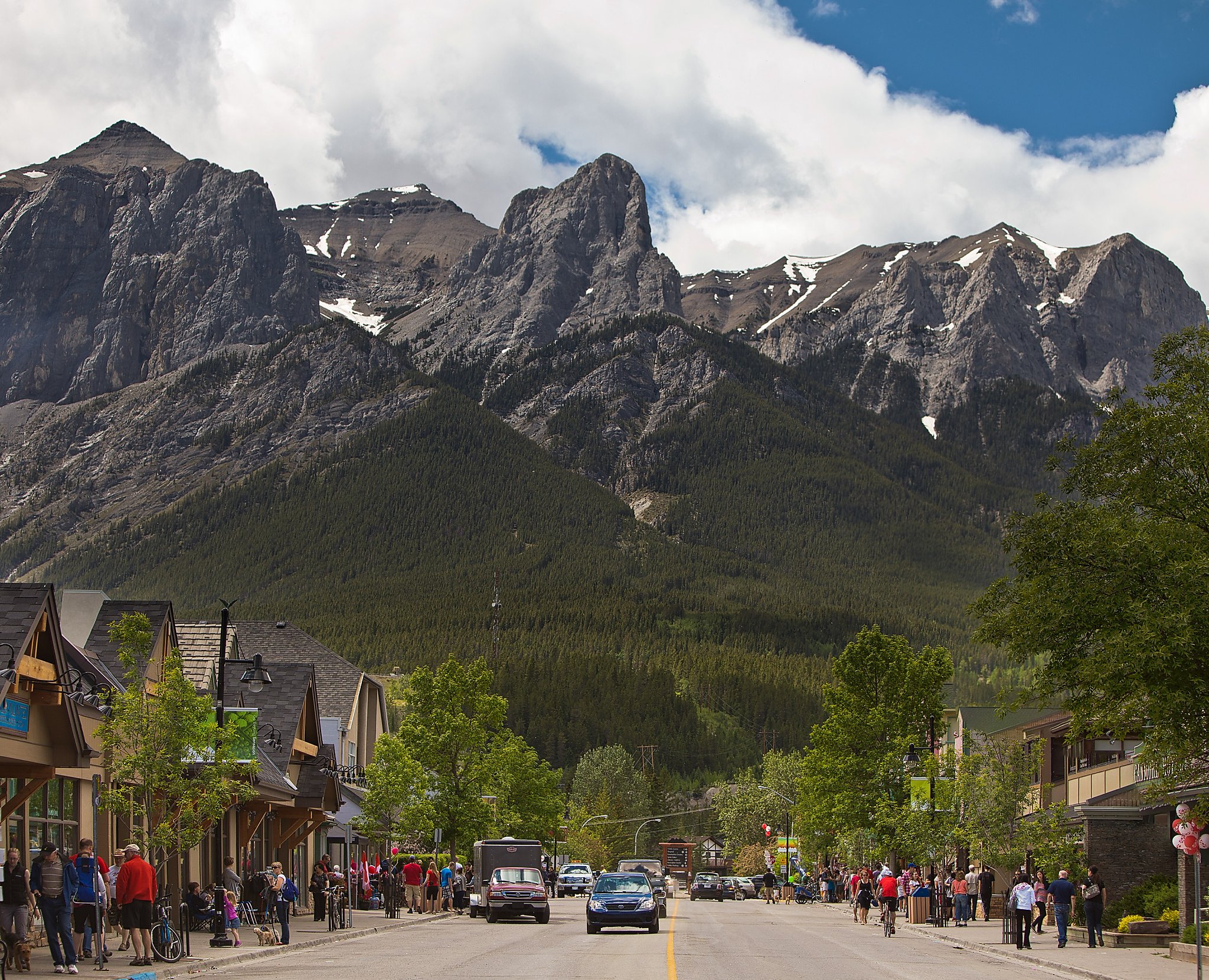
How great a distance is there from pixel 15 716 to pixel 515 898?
81.7ft

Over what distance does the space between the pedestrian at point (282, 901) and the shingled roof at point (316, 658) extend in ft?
96.0

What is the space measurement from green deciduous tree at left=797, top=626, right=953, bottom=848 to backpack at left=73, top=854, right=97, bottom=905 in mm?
44121

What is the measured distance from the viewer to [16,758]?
24.8m

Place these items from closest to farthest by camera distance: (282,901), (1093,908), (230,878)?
1. (282,901)
2. (230,878)
3. (1093,908)

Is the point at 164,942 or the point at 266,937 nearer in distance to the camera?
the point at 164,942

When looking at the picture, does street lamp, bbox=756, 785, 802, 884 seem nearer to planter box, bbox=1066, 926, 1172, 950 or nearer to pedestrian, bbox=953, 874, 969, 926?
pedestrian, bbox=953, 874, 969, 926

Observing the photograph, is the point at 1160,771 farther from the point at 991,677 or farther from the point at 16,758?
the point at 991,677

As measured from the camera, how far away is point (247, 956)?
93.4ft

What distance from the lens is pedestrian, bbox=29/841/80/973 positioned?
23172 millimetres

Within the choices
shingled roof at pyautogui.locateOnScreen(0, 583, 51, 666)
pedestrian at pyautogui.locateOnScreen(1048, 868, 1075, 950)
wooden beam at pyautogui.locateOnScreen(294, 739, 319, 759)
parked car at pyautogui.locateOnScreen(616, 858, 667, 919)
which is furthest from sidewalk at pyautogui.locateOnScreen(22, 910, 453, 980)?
pedestrian at pyautogui.locateOnScreen(1048, 868, 1075, 950)

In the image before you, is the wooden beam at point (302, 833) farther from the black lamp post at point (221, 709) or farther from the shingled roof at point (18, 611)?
the shingled roof at point (18, 611)

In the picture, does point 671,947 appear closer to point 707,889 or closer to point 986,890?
point 986,890

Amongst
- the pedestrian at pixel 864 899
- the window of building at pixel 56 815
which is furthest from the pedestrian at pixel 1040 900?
the window of building at pixel 56 815

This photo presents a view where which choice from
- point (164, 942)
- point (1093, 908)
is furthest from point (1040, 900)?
point (164, 942)
